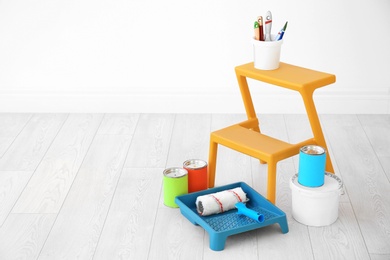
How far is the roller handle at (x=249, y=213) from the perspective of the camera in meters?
2.37

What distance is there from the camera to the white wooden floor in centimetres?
232

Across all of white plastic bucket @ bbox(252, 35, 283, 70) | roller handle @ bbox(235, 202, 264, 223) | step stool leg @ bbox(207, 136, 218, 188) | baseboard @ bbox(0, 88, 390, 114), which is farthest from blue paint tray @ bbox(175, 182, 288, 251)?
baseboard @ bbox(0, 88, 390, 114)

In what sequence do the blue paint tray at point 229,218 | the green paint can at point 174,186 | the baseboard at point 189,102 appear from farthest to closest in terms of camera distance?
the baseboard at point 189,102 → the green paint can at point 174,186 → the blue paint tray at point 229,218

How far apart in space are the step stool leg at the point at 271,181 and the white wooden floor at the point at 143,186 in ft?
0.32

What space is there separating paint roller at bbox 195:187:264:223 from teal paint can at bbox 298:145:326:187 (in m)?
0.20

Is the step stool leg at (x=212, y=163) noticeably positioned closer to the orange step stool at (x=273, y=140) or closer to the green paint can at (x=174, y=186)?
the orange step stool at (x=273, y=140)

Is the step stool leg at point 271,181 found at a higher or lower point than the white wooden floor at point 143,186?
higher

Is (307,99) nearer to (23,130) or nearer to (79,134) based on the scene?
(79,134)

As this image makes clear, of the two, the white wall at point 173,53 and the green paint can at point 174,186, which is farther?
the white wall at point 173,53

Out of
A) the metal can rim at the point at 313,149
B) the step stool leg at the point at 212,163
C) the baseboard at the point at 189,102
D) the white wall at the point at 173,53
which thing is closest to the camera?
the metal can rim at the point at 313,149

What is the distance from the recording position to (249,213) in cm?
239

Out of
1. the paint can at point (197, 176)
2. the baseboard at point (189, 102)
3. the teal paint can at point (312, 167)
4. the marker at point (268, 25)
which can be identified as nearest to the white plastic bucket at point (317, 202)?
the teal paint can at point (312, 167)

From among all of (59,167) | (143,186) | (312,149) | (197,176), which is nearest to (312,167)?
(312,149)

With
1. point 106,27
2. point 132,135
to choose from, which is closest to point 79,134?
point 132,135
